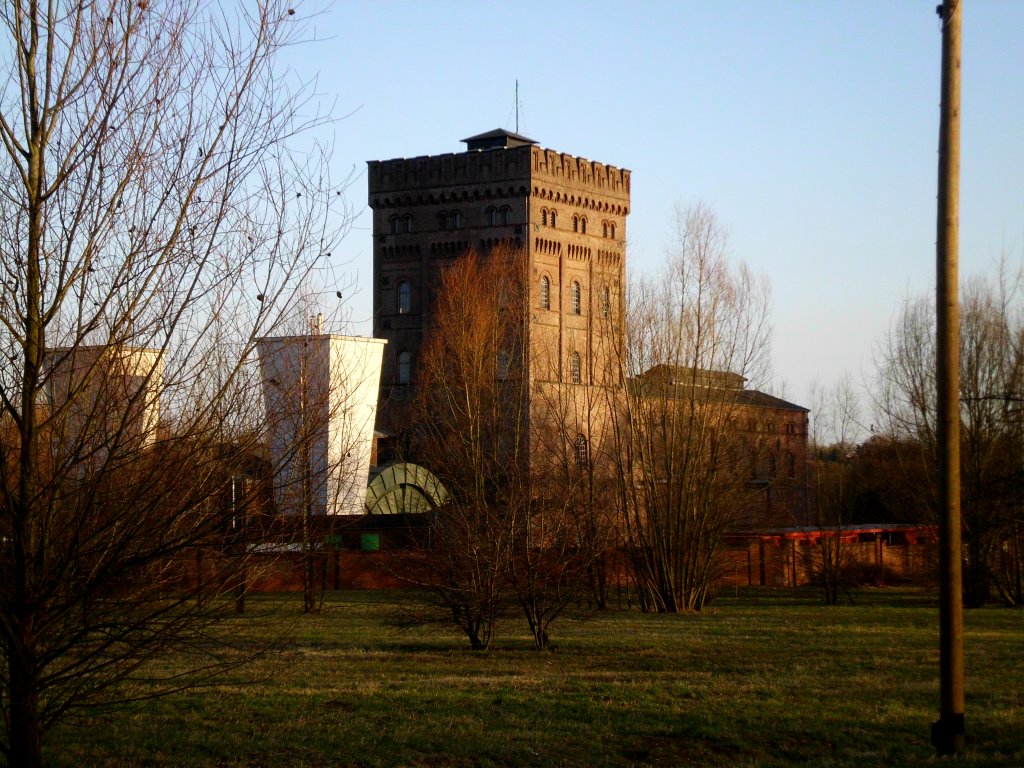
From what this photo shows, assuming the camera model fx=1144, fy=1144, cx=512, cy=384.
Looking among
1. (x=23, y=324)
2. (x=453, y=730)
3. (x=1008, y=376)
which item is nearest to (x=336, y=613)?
(x=453, y=730)

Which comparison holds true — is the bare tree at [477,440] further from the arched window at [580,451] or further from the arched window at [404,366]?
the arched window at [404,366]

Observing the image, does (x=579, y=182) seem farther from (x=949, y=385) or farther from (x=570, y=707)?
(x=949, y=385)

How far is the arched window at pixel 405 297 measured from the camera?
64875mm

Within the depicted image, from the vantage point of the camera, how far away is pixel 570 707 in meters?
12.6

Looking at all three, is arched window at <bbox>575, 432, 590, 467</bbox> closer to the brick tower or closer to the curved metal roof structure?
the curved metal roof structure

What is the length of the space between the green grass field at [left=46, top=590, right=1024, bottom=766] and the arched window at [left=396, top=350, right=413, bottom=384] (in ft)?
142

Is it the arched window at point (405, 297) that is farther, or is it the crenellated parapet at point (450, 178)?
the arched window at point (405, 297)

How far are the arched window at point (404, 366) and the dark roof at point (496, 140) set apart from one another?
39.9 ft

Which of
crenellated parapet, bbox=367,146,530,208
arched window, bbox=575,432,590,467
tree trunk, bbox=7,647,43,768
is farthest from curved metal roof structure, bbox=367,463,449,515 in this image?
tree trunk, bbox=7,647,43,768

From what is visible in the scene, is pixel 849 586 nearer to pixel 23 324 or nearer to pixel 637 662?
pixel 637 662

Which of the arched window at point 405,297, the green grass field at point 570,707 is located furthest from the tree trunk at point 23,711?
the arched window at point 405,297

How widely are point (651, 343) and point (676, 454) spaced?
299 centimetres

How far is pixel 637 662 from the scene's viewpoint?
17.2 m

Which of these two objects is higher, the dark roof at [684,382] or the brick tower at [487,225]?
the brick tower at [487,225]
